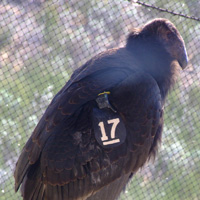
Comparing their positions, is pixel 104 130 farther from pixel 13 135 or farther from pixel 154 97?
pixel 13 135

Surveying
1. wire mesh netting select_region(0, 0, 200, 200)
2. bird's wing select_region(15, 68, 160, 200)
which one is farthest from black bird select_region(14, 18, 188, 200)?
wire mesh netting select_region(0, 0, 200, 200)

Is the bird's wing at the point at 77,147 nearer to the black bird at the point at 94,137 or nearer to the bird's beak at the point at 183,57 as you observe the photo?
the black bird at the point at 94,137

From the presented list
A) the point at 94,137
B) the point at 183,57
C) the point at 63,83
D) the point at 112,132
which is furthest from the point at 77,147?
the point at 63,83

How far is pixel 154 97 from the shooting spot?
8.84 ft

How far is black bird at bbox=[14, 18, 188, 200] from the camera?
2.59 meters

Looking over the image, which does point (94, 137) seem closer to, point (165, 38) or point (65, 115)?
point (65, 115)

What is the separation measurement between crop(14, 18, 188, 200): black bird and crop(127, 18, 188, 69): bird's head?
0.35m

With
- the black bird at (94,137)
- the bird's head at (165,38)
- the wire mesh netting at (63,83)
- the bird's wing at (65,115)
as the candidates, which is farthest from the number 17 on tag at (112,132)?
the wire mesh netting at (63,83)

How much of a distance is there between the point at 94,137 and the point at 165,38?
0.93 meters

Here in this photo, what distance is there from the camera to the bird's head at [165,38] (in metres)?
3.10

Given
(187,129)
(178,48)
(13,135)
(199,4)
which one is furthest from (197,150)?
(178,48)

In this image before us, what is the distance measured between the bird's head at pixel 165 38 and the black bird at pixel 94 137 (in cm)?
35

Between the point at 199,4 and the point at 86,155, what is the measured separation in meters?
3.65

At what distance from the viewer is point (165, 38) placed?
312cm
